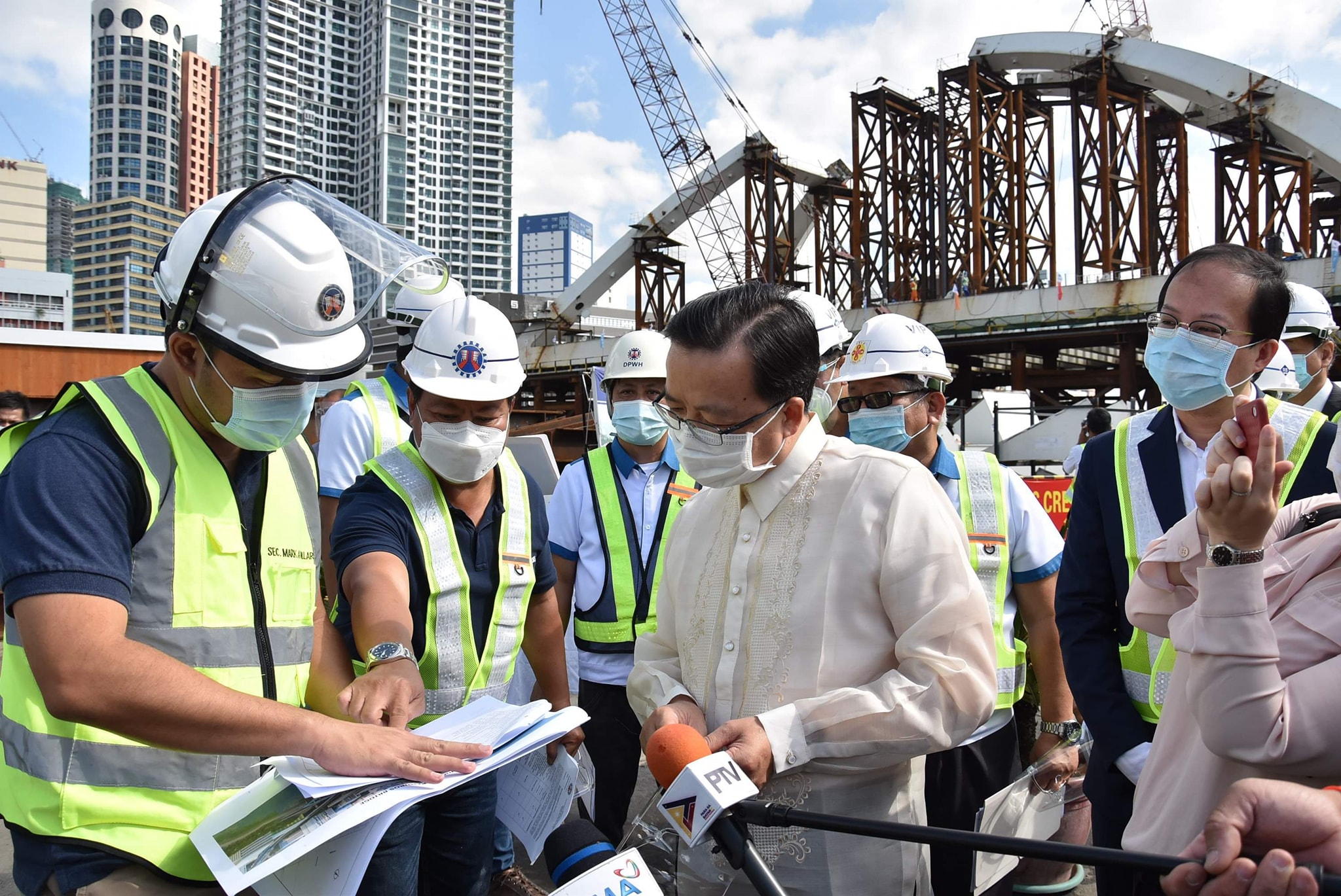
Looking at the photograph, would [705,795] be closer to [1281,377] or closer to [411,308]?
[411,308]

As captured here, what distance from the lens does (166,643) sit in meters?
1.58

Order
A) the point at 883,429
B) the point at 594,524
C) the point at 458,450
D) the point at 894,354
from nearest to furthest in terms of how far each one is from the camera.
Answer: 1. the point at 458,450
2. the point at 883,429
3. the point at 894,354
4. the point at 594,524

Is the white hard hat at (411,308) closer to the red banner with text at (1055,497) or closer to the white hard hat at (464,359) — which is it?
the white hard hat at (464,359)

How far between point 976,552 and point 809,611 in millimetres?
1343

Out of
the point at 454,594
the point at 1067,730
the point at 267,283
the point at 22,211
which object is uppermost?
the point at 22,211

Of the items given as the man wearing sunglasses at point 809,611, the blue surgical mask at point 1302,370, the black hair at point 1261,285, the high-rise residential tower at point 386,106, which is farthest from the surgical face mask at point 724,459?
the high-rise residential tower at point 386,106

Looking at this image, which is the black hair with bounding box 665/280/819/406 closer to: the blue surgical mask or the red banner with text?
the blue surgical mask

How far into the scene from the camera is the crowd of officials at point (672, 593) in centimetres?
139

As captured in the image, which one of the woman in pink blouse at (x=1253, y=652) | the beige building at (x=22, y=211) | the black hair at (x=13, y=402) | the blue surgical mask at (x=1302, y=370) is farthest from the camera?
the beige building at (x=22, y=211)

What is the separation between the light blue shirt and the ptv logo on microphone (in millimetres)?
1932

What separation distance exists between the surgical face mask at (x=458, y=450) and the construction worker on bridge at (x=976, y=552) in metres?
1.39

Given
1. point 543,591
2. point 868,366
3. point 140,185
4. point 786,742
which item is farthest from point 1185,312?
point 140,185

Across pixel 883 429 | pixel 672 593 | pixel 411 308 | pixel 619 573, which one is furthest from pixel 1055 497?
pixel 672 593

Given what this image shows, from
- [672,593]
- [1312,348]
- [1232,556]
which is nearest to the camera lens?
[1232,556]
